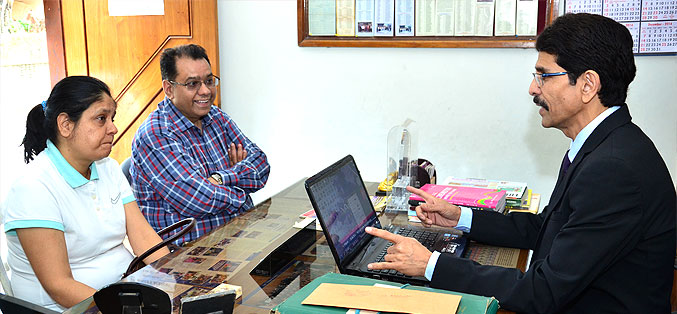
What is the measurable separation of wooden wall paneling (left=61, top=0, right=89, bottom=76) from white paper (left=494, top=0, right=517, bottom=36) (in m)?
2.43

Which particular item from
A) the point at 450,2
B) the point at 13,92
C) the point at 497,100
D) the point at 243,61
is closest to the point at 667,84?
the point at 497,100

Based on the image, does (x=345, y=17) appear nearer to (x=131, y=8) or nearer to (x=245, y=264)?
(x=131, y=8)

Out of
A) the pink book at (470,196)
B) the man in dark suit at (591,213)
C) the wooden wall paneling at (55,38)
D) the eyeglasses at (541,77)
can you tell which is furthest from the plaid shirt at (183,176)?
the wooden wall paneling at (55,38)

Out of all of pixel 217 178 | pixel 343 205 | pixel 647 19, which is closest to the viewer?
pixel 343 205

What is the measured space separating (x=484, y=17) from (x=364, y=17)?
662 millimetres

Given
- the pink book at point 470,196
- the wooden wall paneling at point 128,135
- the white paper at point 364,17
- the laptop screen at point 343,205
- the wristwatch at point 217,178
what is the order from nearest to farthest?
1. the laptop screen at point 343,205
2. the pink book at point 470,196
3. the wristwatch at point 217,178
4. the white paper at point 364,17
5. the wooden wall paneling at point 128,135

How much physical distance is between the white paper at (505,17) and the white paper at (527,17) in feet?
0.08

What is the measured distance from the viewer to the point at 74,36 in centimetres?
364

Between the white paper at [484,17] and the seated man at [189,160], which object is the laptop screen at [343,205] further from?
the white paper at [484,17]

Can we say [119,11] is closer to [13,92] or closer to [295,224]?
[13,92]

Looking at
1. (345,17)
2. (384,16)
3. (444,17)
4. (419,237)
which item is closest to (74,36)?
(345,17)

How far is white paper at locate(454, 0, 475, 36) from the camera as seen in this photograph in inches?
127

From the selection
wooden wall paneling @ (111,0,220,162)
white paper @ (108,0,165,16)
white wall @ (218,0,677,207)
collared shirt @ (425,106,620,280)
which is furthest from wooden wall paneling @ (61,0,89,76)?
collared shirt @ (425,106,620,280)

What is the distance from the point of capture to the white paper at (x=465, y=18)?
3.24 meters
